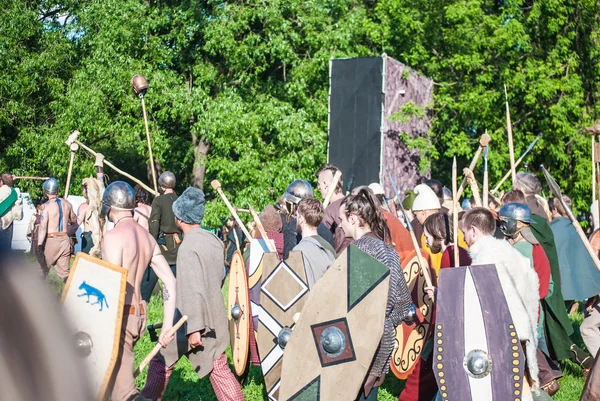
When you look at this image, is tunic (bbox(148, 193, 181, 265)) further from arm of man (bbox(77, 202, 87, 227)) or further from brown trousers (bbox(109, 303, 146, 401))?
brown trousers (bbox(109, 303, 146, 401))

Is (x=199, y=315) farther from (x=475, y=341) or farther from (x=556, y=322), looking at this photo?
(x=556, y=322)

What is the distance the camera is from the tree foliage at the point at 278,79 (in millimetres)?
15266

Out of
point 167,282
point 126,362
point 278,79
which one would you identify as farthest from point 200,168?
point 126,362

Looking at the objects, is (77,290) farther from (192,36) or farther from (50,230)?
(192,36)

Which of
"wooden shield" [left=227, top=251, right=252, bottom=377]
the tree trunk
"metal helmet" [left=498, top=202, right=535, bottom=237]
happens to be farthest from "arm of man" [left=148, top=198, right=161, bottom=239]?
the tree trunk

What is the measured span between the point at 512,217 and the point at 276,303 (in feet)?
5.34

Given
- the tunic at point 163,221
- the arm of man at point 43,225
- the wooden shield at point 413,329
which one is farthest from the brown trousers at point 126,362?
the arm of man at point 43,225

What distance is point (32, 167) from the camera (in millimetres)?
21547

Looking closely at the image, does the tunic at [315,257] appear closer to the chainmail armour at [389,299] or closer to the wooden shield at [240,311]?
the wooden shield at [240,311]

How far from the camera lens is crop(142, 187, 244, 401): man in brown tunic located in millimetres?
4914

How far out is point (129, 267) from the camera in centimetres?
425

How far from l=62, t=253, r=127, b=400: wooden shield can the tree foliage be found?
491 inches

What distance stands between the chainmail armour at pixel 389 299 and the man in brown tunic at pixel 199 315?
4.08ft

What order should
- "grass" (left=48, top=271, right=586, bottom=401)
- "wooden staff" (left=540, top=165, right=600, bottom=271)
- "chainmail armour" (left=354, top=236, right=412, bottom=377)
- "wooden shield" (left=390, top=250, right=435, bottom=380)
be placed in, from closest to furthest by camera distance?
"chainmail armour" (left=354, top=236, right=412, bottom=377) → "wooden staff" (left=540, top=165, right=600, bottom=271) → "wooden shield" (left=390, top=250, right=435, bottom=380) → "grass" (left=48, top=271, right=586, bottom=401)
